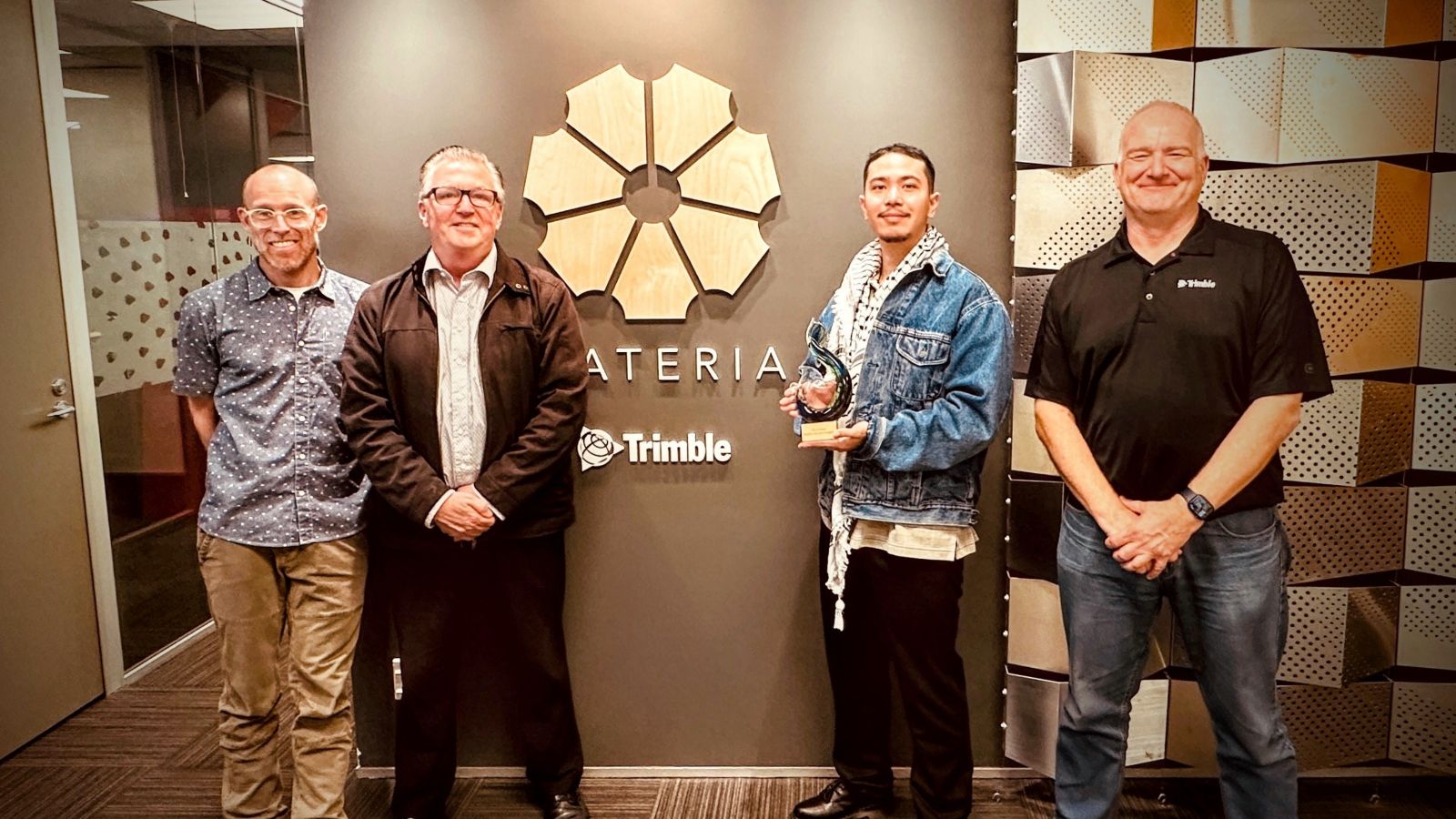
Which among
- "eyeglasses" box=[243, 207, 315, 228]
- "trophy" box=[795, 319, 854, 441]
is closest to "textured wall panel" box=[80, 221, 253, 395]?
"eyeglasses" box=[243, 207, 315, 228]

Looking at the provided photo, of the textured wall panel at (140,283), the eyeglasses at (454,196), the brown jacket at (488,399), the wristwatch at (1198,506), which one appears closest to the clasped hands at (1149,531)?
the wristwatch at (1198,506)

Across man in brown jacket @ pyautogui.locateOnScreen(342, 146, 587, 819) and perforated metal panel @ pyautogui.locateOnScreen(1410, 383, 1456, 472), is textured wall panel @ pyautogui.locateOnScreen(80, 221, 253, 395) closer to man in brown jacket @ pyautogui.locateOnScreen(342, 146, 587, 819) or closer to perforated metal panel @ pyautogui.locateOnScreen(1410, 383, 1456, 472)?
man in brown jacket @ pyautogui.locateOnScreen(342, 146, 587, 819)

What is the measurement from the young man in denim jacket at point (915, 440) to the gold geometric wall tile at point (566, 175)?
2.55 feet

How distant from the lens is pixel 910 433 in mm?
2346

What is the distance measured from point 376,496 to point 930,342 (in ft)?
5.23

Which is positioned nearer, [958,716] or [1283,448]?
[958,716]

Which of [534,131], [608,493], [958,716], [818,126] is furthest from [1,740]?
[818,126]

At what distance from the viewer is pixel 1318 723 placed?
282 cm

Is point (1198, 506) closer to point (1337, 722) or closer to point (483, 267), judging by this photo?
point (1337, 722)

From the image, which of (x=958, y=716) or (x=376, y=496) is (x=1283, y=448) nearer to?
(x=958, y=716)

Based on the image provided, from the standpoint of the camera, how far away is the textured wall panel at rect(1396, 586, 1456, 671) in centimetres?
276

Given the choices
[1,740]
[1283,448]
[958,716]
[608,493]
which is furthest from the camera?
[1,740]

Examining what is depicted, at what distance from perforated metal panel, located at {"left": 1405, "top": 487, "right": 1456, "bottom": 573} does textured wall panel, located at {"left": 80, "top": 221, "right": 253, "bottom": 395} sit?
14.5 ft

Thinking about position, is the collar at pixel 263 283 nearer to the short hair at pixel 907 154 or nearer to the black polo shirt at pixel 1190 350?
the short hair at pixel 907 154
